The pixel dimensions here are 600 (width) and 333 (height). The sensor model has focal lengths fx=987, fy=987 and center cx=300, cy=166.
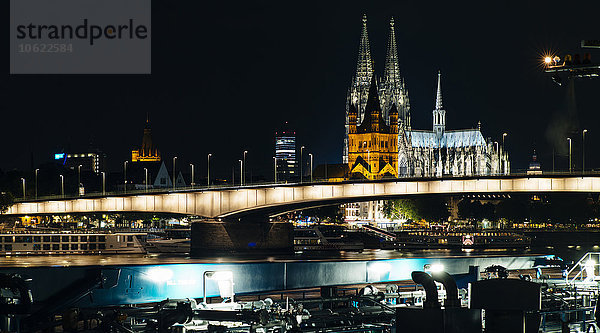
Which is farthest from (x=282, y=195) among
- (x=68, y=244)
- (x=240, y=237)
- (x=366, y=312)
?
(x=366, y=312)

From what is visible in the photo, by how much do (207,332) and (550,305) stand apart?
18.8 meters

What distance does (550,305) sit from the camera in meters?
50.4

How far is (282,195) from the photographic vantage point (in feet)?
419

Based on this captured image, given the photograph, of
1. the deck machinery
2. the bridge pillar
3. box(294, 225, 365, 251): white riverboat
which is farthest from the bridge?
the deck machinery

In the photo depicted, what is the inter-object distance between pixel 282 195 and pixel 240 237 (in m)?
7.66

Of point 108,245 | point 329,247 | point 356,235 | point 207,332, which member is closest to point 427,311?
point 207,332

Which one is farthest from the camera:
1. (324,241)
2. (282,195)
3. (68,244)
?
(324,241)

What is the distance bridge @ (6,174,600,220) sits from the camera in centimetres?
11081

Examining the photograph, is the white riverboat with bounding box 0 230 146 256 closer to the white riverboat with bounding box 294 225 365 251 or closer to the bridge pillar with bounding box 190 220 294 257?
the bridge pillar with bounding box 190 220 294 257

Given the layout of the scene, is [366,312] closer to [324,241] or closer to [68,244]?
[68,244]

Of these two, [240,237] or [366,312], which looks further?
[240,237]

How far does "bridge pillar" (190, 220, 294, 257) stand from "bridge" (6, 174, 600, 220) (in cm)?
215

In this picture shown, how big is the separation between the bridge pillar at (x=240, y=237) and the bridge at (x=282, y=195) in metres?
2.15

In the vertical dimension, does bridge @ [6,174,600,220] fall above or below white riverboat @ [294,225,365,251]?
above
